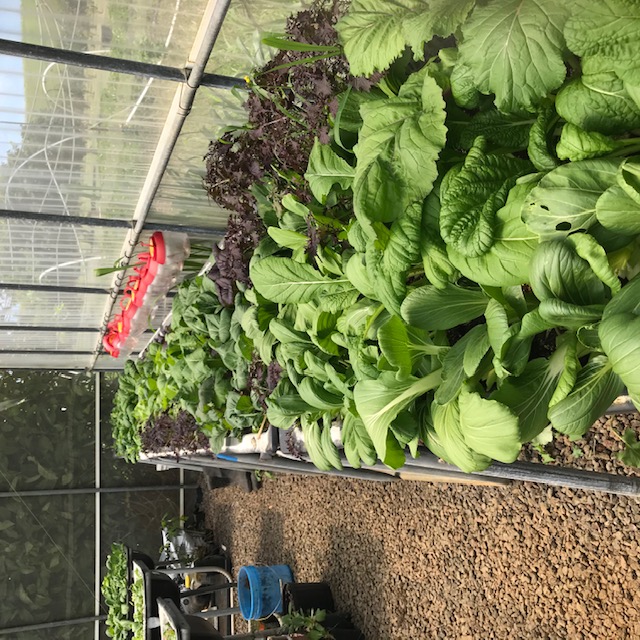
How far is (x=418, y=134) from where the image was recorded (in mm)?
966

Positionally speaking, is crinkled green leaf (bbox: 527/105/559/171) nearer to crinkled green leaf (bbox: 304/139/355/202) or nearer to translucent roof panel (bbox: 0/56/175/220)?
crinkled green leaf (bbox: 304/139/355/202)

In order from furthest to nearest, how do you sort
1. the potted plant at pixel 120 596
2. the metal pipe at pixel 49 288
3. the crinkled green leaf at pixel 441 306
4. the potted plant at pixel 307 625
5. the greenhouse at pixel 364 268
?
the potted plant at pixel 120 596
the metal pipe at pixel 49 288
the potted plant at pixel 307 625
the crinkled green leaf at pixel 441 306
the greenhouse at pixel 364 268

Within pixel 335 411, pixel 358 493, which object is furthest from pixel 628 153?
pixel 358 493

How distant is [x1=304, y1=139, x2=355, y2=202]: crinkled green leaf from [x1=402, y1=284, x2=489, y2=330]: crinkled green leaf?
31cm

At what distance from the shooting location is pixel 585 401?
2.92ft

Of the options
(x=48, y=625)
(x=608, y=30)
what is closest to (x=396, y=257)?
(x=608, y=30)

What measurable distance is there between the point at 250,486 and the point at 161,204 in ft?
7.65

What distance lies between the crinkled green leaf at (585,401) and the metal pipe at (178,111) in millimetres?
1543

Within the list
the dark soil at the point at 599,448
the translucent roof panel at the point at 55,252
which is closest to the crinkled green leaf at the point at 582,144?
the dark soil at the point at 599,448

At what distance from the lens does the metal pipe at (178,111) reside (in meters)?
1.94

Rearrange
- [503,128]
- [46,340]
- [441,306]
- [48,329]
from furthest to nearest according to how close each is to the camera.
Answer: [46,340] → [48,329] → [441,306] → [503,128]

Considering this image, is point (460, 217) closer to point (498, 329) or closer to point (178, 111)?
point (498, 329)

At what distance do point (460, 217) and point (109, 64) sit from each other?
5.40ft

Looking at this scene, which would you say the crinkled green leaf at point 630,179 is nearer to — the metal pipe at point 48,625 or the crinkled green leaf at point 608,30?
the crinkled green leaf at point 608,30
